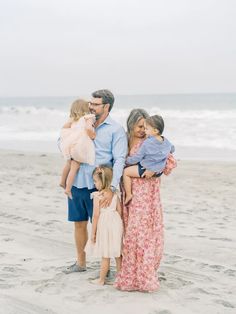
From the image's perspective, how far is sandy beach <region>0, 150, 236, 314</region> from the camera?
4.16m

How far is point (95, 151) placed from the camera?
4578 millimetres

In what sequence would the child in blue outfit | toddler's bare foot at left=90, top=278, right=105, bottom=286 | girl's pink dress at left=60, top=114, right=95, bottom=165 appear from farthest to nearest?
toddler's bare foot at left=90, top=278, right=105, bottom=286 < girl's pink dress at left=60, top=114, right=95, bottom=165 < the child in blue outfit

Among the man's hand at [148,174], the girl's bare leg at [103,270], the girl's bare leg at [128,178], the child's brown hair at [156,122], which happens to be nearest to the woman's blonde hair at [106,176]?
the girl's bare leg at [128,178]

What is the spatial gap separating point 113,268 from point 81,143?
143cm

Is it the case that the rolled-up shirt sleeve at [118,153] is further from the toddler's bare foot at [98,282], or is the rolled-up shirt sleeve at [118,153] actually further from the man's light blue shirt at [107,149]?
the toddler's bare foot at [98,282]

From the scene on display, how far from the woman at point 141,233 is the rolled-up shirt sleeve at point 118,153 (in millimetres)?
97

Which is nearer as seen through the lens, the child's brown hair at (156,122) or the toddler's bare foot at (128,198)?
the child's brown hair at (156,122)

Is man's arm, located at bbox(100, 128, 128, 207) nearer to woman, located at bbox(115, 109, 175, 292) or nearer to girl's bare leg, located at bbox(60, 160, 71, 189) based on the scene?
woman, located at bbox(115, 109, 175, 292)

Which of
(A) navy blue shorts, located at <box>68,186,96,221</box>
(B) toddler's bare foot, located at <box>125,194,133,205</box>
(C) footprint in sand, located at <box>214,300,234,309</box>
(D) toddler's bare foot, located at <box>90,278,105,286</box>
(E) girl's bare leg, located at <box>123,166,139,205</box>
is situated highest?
(E) girl's bare leg, located at <box>123,166,139,205</box>

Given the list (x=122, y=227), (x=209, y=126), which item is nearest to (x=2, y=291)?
(x=122, y=227)

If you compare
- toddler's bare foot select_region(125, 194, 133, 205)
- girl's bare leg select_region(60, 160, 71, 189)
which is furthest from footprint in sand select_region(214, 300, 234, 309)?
girl's bare leg select_region(60, 160, 71, 189)

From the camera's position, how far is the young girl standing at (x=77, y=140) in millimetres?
4504

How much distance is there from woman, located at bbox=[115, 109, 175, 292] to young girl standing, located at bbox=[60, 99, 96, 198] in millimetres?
368

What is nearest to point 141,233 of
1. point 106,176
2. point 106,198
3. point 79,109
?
point 106,198
